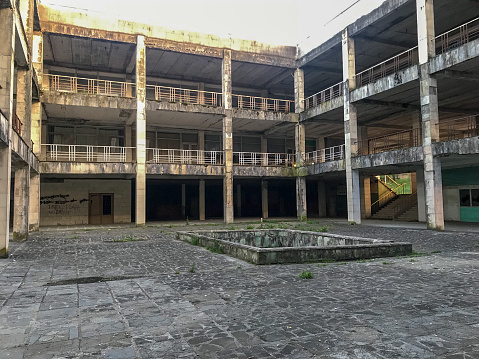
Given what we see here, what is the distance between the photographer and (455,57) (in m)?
16.0

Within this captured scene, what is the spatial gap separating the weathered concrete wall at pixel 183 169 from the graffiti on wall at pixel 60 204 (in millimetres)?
6580

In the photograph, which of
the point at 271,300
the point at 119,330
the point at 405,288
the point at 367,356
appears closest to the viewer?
the point at 367,356

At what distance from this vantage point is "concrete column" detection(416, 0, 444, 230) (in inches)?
677

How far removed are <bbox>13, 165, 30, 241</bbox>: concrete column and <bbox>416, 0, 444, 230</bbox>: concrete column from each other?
57.5 ft

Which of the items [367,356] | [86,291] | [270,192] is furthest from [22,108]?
[270,192]

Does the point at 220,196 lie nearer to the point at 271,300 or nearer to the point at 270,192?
the point at 270,192

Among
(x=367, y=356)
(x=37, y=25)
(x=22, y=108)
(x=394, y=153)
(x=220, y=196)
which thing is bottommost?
(x=367, y=356)

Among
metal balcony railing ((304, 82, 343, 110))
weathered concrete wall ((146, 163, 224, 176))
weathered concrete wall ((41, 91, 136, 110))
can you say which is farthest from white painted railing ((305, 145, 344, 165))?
weathered concrete wall ((41, 91, 136, 110))

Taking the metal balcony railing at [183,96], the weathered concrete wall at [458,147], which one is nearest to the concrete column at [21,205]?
the metal balcony railing at [183,96]

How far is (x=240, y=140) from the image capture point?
Result: 30.5 meters

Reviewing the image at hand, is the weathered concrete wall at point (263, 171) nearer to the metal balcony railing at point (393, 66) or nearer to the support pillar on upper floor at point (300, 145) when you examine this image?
the support pillar on upper floor at point (300, 145)

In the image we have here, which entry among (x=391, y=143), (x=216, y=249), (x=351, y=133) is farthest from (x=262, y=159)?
(x=216, y=249)

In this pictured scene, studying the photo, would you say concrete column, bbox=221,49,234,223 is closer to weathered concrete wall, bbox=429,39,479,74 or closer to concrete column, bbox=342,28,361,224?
concrete column, bbox=342,28,361,224

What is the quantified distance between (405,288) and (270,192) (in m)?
26.0
